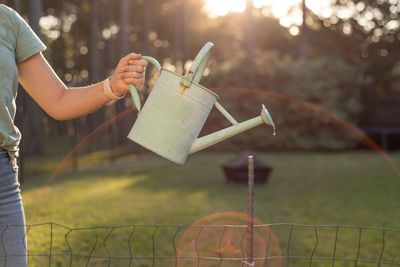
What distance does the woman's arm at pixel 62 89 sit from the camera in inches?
57.3

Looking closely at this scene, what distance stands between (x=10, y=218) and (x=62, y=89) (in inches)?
17.2

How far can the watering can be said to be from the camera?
1.45 metres

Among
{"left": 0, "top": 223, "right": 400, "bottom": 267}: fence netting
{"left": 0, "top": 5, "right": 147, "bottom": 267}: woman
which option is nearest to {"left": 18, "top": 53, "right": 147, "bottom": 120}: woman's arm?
{"left": 0, "top": 5, "right": 147, "bottom": 267}: woman

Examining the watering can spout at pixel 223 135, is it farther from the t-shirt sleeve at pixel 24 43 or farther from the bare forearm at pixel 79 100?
the t-shirt sleeve at pixel 24 43

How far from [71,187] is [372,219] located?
5.12 metres

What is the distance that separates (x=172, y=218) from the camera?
568 cm

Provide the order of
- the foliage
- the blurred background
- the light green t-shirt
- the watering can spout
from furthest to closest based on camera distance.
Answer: the foliage < the blurred background < the watering can spout < the light green t-shirt

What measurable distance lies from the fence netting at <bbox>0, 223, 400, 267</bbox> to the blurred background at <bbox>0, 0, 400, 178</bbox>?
4.03 m

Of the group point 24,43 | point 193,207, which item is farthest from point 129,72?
point 193,207

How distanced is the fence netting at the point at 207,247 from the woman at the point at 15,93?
8.38 feet

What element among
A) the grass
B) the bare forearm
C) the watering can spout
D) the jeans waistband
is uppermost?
the bare forearm

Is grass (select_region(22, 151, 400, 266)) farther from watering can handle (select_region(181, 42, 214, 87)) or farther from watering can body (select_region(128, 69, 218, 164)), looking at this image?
watering can handle (select_region(181, 42, 214, 87))

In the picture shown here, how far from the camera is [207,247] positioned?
14.7 ft

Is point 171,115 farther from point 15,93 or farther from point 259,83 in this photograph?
point 259,83
